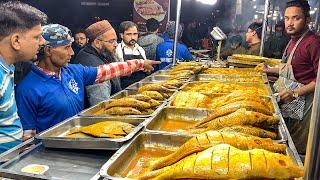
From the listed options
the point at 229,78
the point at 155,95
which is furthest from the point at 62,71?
the point at 229,78

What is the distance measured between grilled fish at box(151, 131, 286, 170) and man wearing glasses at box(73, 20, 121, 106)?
2623 millimetres

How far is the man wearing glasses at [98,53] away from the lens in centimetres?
415

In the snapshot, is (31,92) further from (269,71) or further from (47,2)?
(47,2)

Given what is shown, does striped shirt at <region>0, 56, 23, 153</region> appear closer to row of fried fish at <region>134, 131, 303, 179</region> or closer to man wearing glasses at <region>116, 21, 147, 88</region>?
row of fried fish at <region>134, 131, 303, 179</region>

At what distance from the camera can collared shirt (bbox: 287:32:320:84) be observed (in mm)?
4074

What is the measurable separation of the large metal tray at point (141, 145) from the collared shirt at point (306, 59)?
106 inches

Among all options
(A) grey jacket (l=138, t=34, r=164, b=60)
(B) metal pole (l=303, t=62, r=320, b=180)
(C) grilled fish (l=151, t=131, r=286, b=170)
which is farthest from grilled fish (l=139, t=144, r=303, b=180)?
(A) grey jacket (l=138, t=34, r=164, b=60)

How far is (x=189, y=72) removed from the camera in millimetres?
4785

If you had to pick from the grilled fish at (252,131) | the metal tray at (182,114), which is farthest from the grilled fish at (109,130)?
the grilled fish at (252,131)

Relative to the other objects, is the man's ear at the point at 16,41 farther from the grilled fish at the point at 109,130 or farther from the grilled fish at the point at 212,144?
the grilled fish at the point at 212,144

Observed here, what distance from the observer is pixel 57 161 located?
1985 millimetres

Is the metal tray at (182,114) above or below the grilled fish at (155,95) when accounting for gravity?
below

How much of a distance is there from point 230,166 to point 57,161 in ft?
3.74

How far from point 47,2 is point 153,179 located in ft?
50.8
